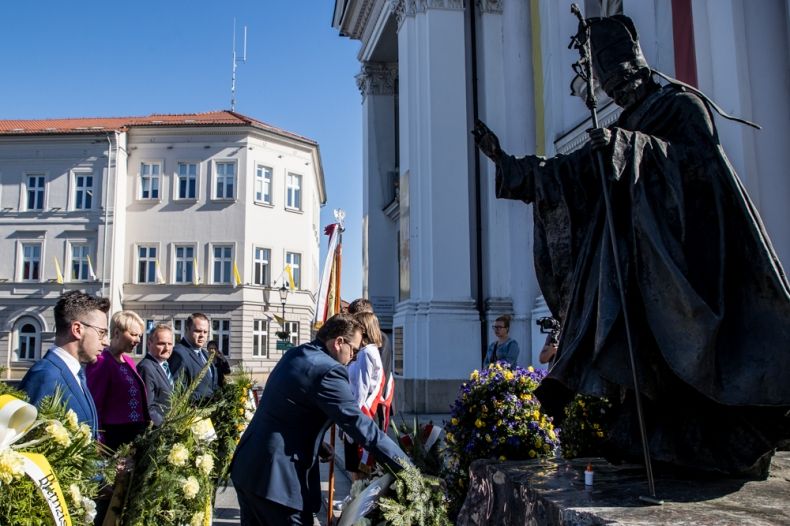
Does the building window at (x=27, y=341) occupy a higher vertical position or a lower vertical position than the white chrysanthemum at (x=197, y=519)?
higher

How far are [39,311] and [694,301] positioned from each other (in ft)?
130

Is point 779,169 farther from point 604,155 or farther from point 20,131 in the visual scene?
point 20,131

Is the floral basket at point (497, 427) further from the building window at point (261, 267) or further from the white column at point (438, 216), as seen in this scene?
the building window at point (261, 267)

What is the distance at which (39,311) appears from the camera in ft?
120

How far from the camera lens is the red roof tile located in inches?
1478

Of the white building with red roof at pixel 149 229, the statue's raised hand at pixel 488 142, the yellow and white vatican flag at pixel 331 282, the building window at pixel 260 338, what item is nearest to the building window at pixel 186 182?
the white building with red roof at pixel 149 229

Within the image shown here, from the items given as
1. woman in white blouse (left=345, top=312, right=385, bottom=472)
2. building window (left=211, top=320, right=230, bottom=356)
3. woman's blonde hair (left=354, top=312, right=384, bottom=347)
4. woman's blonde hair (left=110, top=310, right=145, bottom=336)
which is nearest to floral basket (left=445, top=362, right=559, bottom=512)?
woman's blonde hair (left=354, top=312, right=384, bottom=347)

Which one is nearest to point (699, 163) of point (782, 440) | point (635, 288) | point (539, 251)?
point (635, 288)

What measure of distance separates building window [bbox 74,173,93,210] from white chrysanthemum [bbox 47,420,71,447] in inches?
1523

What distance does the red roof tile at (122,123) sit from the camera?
37.5 m

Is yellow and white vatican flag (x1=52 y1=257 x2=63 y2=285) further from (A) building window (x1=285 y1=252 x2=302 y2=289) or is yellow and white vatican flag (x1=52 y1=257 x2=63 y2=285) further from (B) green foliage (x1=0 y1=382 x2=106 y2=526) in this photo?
(B) green foliage (x1=0 y1=382 x2=106 y2=526)

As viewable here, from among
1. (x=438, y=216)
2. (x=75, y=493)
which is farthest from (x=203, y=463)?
(x=438, y=216)

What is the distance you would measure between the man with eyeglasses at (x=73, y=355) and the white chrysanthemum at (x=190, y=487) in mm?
581

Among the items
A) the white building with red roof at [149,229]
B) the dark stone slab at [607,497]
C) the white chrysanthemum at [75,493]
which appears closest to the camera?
the dark stone slab at [607,497]
